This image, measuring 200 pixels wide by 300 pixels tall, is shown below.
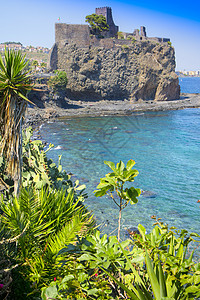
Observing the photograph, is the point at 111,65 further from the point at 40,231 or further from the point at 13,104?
the point at 40,231

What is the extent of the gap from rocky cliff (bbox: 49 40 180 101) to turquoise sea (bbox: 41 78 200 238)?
1301 cm

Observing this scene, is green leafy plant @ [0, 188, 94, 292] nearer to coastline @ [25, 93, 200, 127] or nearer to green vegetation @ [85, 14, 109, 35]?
coastline @ [25, 93, 200, 127]

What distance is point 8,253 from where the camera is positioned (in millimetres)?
3150

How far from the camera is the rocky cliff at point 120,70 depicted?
166 ft

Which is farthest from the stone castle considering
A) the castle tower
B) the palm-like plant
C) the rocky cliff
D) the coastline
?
the palm-like plant

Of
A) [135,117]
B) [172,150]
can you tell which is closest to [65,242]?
[172,150]

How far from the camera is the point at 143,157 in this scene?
20.2m

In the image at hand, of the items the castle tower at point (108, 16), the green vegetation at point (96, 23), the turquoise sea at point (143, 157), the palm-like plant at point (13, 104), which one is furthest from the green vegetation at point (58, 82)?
the palm-like plant at point (13, 104)

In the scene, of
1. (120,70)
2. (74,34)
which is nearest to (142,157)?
(120,70)

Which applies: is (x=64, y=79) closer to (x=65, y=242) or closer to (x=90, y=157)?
(x=90, y=157)

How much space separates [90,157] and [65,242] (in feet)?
54.1

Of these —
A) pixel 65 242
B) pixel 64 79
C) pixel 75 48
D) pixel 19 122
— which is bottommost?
pixel 65 242

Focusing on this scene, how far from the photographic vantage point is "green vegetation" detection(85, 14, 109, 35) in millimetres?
55656

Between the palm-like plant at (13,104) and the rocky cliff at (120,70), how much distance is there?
4681 cm
